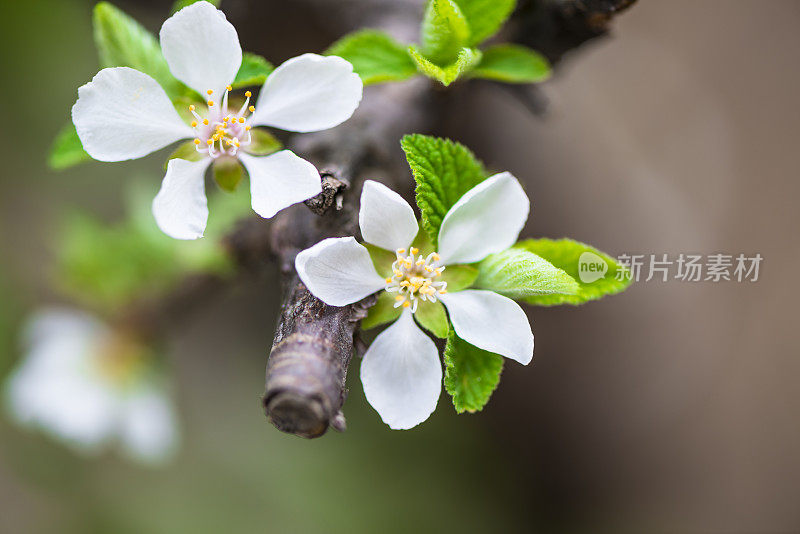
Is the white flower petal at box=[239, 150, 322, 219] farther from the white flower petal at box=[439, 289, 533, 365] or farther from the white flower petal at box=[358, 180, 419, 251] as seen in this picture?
the white flower petal at box=[439, 289, 533, 365]

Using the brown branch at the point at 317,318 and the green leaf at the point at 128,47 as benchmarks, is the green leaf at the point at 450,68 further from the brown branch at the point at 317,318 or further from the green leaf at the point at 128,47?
the green leaf at the point at 128,47

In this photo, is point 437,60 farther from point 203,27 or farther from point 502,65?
point 203,27

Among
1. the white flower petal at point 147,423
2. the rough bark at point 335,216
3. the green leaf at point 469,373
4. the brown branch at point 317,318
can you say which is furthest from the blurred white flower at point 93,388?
the green leaf at point 469,373

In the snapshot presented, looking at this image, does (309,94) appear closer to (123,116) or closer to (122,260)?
(123,116)

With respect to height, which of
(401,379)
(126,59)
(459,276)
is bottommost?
(401,379)
